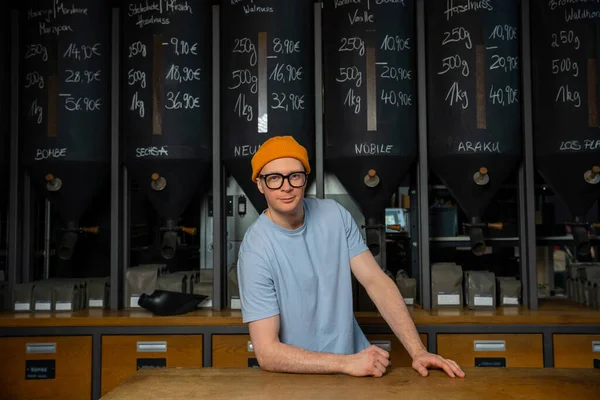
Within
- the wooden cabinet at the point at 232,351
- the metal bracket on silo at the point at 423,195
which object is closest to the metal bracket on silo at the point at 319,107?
the metal bracket on silo at the point at 423,195

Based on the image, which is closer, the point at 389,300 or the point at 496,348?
the point at 389,300

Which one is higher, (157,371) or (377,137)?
(377,137)

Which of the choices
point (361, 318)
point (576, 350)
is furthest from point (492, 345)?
point (361, 318)

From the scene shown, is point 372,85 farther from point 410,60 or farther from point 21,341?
point 21,341

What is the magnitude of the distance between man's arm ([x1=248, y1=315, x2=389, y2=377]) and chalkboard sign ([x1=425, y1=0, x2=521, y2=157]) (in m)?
1.47

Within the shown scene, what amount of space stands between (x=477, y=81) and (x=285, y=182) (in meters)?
1.45

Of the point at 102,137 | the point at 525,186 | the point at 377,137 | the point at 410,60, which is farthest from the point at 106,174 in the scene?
the point at 525,186

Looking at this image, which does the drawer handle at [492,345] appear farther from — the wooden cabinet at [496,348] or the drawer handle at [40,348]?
the drawer handle at [40,348]

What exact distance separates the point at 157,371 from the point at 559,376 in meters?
1.13

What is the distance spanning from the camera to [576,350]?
244cm

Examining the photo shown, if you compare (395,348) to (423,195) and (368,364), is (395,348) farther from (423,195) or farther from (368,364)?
(368,364)

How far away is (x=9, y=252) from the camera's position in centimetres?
285

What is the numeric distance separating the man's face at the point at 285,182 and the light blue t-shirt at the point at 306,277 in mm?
132

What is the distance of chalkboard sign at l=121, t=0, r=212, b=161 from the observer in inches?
104
